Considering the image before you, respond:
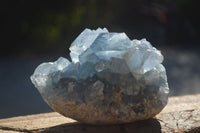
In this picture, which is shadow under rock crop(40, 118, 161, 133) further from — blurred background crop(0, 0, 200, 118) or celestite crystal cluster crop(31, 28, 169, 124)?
blurred background crop(0, 0, 200, 118)

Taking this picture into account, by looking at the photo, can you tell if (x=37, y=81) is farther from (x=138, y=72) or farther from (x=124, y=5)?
(x=124, y=5)

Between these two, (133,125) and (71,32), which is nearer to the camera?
(133,125)

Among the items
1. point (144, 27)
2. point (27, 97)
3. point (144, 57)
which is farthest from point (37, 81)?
point (144, 27)

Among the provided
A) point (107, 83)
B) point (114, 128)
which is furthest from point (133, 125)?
point (107, 83)

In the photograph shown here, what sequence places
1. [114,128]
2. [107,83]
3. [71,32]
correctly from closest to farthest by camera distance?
[107,83], [114,128], [71,32]

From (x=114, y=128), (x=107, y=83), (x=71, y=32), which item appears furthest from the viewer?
(x=71, y=32)

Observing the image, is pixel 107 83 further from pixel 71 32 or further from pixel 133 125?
pixel 71 32

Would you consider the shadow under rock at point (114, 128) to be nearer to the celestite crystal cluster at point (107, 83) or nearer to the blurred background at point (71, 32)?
the celestite crystal cluster at point (107, 83)
